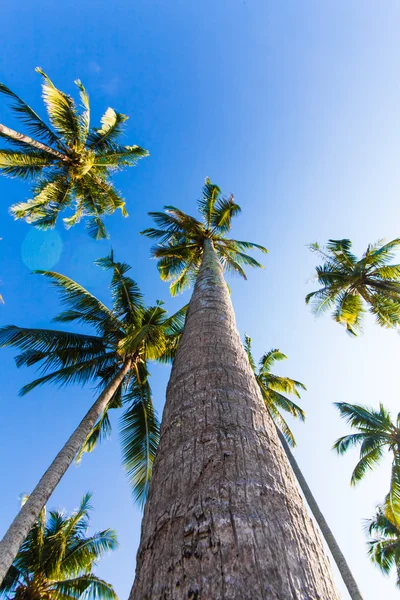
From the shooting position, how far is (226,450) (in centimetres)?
148

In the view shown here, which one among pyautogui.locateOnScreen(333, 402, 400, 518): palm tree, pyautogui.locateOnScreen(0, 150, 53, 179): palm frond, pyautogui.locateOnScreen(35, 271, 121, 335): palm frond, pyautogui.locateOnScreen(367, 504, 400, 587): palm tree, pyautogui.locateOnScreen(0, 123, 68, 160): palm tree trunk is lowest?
pyautogui.locateOnScreen(367, 504, 400, 587): palm tree

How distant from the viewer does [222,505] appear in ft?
3.99

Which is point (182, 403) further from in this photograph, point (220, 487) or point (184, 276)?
point (184, 276)

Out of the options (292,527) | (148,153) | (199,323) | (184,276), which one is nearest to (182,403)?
(292,527)

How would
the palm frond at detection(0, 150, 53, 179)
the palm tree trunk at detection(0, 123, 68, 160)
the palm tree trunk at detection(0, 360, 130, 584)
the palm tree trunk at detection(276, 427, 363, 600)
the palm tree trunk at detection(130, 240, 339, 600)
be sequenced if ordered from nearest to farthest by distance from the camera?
1. the palm tree trunk at detection(130, 240, 339, 600)
2. the palm tree trunk at detection(0, 360, 130, 584)
3. the palm tree trunk at detection(0, 123, 68, 160)
4. the palm tree trunk at detection(276, 427, 363, 600)
5. the palm frond at detection(0, 150, 53, 179)

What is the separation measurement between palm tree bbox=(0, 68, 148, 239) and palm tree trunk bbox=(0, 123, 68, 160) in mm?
32

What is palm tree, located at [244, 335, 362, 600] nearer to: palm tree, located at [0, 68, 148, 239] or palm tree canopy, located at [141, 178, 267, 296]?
palm tree canopy, located at [141, 178, 267, 296]

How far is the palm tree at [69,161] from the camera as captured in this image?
35.7 ft

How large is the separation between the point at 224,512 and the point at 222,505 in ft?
0.10

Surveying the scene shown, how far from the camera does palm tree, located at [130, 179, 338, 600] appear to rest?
0.99m

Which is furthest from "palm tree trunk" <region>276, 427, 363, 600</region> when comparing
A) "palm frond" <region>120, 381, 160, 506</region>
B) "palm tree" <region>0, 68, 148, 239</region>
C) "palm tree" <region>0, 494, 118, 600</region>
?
"palm tree" <region>0, 68, 148, 239</region>

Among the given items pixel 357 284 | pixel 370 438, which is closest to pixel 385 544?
pixel 370 438

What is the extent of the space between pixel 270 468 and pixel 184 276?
40.1 feet

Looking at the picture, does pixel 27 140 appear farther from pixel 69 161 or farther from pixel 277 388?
pixel 277 388
